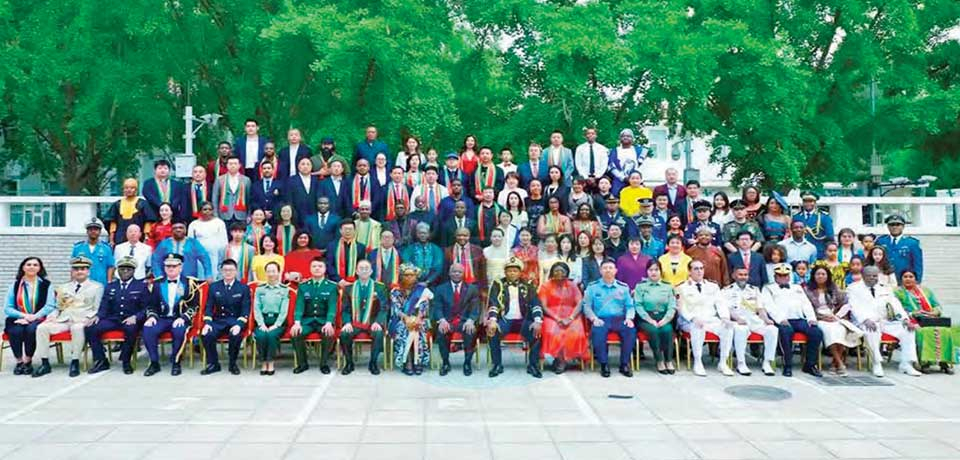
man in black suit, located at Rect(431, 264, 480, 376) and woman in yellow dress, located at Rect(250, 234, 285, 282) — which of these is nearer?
man in black suit, located at Rect(431, 264, 480, 376)

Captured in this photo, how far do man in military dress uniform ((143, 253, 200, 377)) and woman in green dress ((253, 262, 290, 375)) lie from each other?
789 mm

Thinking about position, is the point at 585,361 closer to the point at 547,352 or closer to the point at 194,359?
the point at 547,352

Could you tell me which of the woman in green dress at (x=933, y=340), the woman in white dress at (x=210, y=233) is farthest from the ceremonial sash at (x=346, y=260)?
the woman in green dress at (x=933, y=340)

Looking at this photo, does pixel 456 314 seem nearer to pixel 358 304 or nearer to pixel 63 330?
pixel 358 304

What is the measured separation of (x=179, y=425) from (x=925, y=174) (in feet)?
69.1

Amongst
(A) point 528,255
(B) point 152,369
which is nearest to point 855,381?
(A) point 528,255

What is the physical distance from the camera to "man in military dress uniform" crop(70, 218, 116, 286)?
10.1m

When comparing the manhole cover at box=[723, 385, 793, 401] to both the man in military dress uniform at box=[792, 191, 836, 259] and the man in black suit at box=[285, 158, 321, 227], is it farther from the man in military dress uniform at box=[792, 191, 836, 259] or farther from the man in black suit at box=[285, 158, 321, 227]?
the man in black suit at box=[285, 158, 321, 227]

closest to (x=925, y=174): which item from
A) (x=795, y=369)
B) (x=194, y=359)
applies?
(x=795, y=369)

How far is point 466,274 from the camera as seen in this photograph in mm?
9906

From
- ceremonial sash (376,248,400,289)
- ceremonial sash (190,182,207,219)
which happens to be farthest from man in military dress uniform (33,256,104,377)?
ceremonial sash (376,248,400,289)

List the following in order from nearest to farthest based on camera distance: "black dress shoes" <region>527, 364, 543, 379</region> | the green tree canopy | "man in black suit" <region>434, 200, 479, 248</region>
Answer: "black dress shoes" <region>527, 364, 543, 379</region> < "man in black suit" <region>434, 200, 479, 248</region> < the green tree canopy

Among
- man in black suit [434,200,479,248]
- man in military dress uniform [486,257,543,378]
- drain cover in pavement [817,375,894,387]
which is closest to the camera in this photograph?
drain cover in pavement [817,375,894,387]

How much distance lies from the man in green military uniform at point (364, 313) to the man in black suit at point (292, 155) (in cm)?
279
